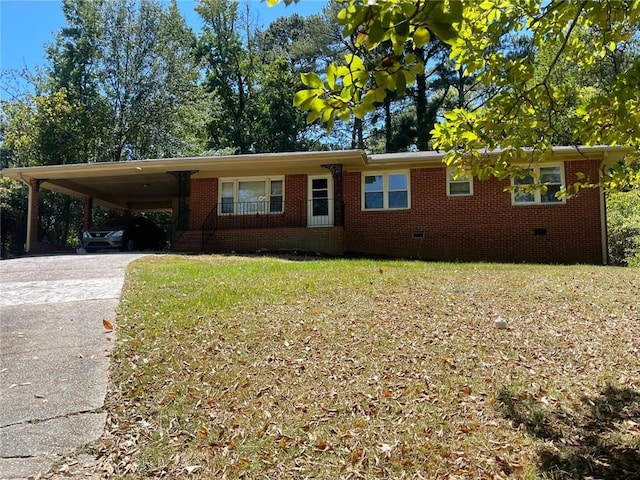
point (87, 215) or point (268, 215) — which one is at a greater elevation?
point (87, 215)

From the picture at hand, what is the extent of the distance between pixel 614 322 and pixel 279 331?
13.4ft

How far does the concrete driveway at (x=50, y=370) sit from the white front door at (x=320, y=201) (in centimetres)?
834

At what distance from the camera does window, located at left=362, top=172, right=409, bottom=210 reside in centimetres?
1492

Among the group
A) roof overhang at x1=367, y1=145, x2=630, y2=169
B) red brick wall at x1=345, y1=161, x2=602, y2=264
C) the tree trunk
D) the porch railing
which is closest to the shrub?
red brick wall at x1=345, y1=161, x2=602, y2=264

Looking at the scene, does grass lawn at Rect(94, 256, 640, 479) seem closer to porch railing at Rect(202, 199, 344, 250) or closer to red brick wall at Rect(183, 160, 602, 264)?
red brick wall at Rect(183, 160, 602, 264)

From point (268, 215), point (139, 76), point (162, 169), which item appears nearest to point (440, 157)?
point (268, 215)

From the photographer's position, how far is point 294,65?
32531 mm

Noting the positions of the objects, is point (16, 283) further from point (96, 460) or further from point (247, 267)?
point (96, 460)

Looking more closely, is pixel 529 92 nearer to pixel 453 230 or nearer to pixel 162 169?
pixel 453 230

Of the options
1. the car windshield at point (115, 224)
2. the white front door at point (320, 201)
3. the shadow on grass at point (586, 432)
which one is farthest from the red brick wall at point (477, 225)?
the shadow on grass at point (586, 432)

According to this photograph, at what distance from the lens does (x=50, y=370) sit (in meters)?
4.28

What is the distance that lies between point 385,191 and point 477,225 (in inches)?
120

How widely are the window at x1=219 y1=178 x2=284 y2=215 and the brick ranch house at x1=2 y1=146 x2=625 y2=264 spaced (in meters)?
0.04

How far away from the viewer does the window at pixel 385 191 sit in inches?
587
